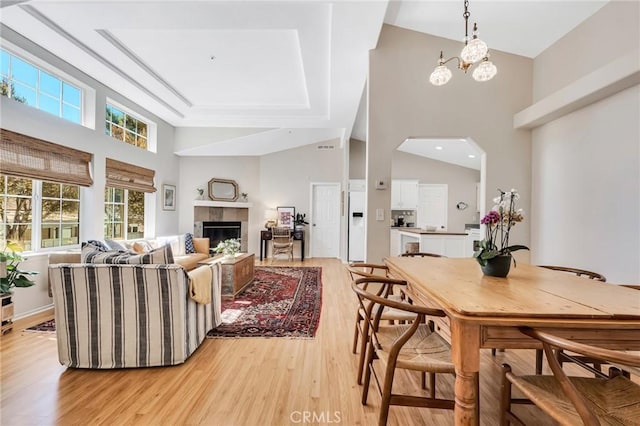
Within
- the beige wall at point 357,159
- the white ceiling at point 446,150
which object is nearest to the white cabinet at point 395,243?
the beige wall at point 357,159

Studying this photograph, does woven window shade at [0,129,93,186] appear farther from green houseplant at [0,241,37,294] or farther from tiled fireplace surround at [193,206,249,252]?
tiled fireplace surround at [193,206,249,252]

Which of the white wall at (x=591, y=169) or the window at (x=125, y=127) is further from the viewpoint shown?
the window at (x=125, y=127)

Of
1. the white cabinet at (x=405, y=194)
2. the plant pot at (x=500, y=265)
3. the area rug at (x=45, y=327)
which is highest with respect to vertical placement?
the white cabinet at (x=405, y=194)

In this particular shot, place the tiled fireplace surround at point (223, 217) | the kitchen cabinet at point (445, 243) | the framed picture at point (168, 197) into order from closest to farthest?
the kitchen cabinet at point (445, 243)
the framed picture at point (168, 197)
the tiled fireplace surround at point (223, 217)

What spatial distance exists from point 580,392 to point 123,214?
238 inches

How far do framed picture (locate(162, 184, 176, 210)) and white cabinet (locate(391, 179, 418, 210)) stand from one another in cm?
533

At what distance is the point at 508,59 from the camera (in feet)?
11.6

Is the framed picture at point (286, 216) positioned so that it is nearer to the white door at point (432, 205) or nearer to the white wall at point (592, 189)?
the white door at point (432, 205)

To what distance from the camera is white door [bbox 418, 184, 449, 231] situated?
25.7ft

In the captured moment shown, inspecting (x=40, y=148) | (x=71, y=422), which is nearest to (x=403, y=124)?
(x=71, y=422)

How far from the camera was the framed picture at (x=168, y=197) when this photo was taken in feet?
20.5

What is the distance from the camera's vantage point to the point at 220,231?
23.9ft

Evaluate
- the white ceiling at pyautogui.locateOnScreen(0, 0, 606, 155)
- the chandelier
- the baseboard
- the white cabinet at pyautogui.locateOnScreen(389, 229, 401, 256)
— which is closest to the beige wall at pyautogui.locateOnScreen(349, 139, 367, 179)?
the white cabinet at pyautogui.locateOnScreen(389, 229, 401, 256)

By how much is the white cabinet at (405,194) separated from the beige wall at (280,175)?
1521 mm
